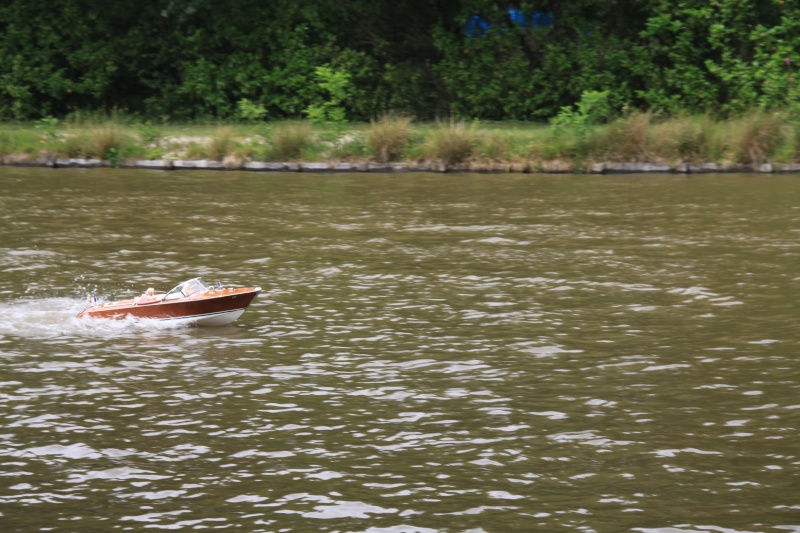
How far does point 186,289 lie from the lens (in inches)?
530

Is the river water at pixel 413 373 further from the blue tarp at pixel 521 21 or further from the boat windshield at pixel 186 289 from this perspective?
the blue tarp at pixel 521 21

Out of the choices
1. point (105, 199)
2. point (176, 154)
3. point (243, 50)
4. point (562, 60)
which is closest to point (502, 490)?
point (105, 199)

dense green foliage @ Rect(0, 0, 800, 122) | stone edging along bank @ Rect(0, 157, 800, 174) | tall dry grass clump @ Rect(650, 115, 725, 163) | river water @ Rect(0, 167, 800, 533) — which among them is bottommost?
river water @ Rect(0, 167, 800, 533)

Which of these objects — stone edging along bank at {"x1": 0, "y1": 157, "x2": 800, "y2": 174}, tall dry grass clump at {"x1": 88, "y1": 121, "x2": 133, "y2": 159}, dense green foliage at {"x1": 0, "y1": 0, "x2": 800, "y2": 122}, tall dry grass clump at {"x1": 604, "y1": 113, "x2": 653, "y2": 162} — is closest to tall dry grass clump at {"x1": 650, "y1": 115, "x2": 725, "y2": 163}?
tall dry grass clump at {"x1": 604, "y1": 113, "x2": 653, "y2": 162}

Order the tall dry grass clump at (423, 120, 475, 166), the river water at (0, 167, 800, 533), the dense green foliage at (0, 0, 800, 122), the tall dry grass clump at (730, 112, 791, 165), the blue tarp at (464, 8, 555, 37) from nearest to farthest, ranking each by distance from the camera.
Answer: the river water at (0, 167, 800, 533) < the tall dry grass clump at (730, 112, 791, 165) < the tall dry grass clump at (423, 120, 475, 166) < the dense green foliage at (0, 0, 800, 122) < the blue tarp at (464, 8, 555, 37)

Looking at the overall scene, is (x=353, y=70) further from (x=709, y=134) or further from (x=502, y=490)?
(x=502, y=490)

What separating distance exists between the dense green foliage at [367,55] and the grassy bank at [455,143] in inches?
112

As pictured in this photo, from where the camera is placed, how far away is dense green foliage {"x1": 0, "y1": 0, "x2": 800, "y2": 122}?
31.3 meters

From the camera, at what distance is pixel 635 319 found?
13359mm

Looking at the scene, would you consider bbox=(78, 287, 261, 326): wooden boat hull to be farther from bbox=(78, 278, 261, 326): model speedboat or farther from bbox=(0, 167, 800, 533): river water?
bbox=(0, 167, 800, 533): river water

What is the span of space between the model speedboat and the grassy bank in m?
13.8

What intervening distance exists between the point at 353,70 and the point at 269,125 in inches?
183

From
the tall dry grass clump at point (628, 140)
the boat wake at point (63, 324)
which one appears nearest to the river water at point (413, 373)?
the boat wake at point (63, 324)

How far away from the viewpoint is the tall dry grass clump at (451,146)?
26.6 meters
